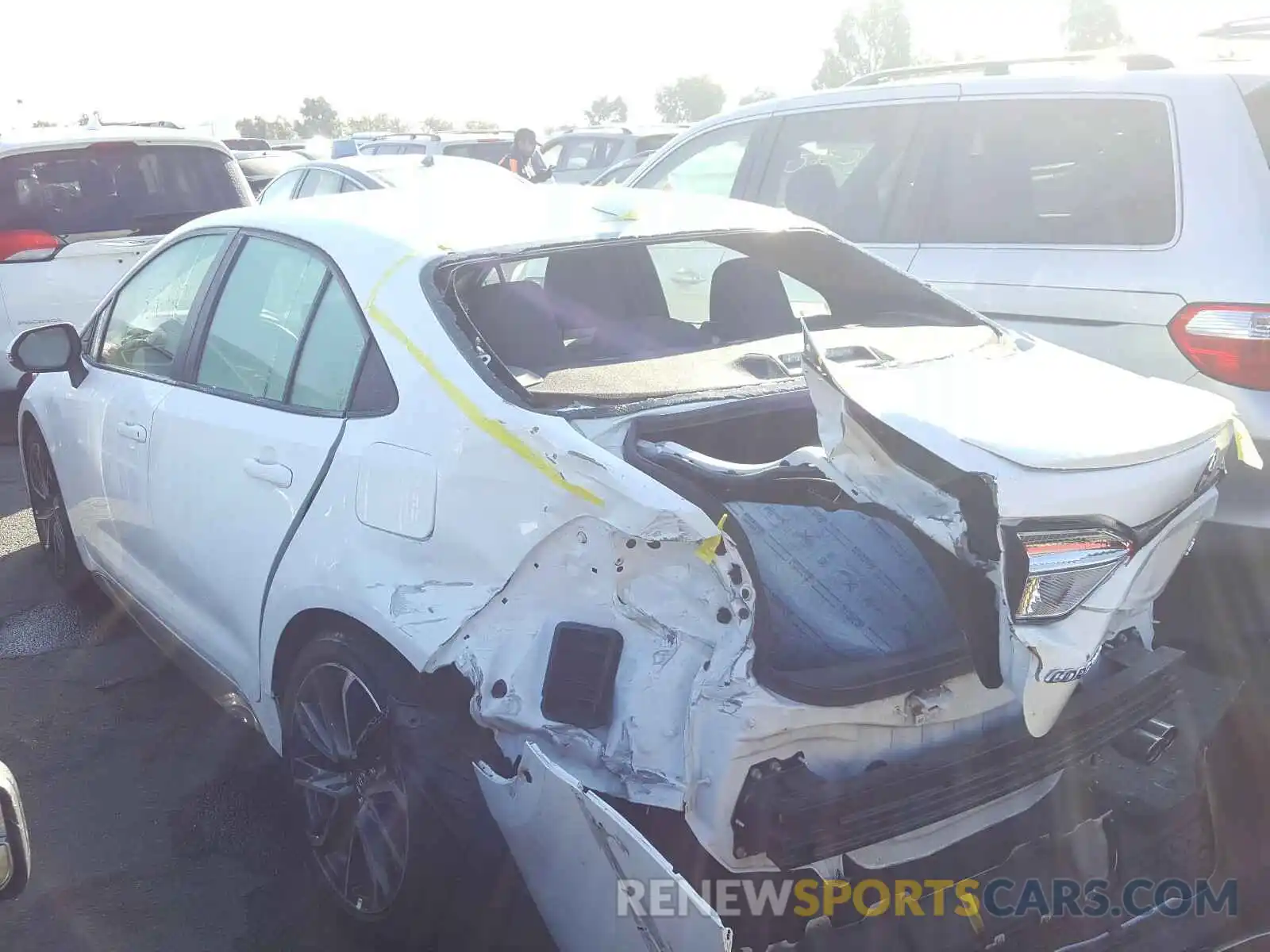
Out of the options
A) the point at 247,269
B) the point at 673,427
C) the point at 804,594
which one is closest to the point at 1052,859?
the point at 804,594

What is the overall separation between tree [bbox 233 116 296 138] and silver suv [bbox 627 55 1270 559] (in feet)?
186

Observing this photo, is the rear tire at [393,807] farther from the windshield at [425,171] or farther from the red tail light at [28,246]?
the windshield at [425,171]

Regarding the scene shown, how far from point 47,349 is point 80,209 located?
3924 millimetres

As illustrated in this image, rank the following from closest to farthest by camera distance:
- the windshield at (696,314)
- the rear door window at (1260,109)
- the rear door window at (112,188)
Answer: the windshield at (696,314), the rear door window at (1260,109), the rear door window at (112,188)

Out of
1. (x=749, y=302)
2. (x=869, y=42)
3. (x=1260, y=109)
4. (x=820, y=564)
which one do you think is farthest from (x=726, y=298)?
(x=869, y=42)

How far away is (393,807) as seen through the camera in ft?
8.28

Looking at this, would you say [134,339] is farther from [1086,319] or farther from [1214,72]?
[1214,72]

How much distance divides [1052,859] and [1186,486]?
757 millimetres

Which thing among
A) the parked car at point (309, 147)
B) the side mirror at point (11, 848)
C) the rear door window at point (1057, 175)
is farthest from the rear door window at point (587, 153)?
the side mirror at point (11, 848)

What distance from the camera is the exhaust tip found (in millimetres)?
2312

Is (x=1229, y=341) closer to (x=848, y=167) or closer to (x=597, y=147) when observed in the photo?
(x=848, y=167)

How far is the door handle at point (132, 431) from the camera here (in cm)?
352

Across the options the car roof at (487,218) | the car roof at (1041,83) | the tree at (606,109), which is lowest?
the tree at (606,109)

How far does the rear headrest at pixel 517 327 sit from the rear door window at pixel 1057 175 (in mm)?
2291
